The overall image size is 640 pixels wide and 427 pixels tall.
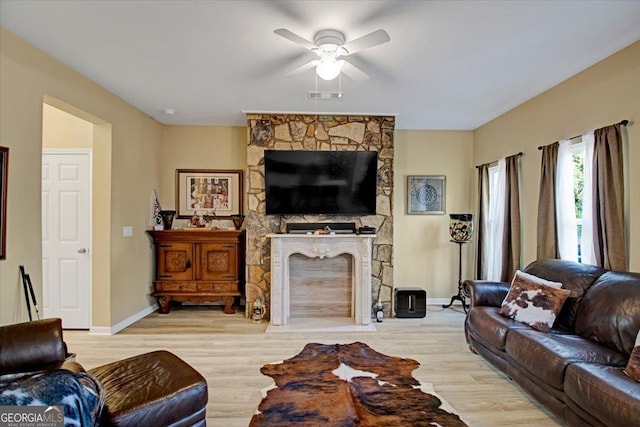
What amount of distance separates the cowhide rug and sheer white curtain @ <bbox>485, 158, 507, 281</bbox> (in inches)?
85.5

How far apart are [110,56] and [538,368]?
4.28m

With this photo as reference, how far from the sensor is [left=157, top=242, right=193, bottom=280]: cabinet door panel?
4918mm

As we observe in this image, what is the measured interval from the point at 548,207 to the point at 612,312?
4.71 feet

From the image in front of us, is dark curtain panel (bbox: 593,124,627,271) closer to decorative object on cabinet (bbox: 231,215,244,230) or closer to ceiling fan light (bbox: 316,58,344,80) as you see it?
ceiling fan light (bbox: 316,58,344,80)

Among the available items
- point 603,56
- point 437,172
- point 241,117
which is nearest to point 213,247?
point 241,117

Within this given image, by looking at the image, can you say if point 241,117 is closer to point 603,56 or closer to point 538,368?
point 603,56

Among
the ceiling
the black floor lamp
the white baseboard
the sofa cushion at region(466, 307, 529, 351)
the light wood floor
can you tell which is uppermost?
the ceiling

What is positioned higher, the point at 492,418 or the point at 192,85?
the point at 192,85

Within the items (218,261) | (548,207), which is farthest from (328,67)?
(218,261)

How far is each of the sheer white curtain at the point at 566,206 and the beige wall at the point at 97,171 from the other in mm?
4942

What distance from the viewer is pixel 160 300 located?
4.98 metres

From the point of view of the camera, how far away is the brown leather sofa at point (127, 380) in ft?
5.79

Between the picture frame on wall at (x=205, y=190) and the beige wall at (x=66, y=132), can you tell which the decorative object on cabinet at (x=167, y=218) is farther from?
the beige wall at (x=66, y=132)

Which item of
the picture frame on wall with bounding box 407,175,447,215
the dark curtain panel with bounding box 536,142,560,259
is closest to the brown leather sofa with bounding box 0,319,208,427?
the dark curtain panel with bounding box 536,142,560,259
